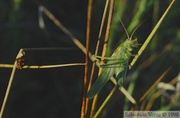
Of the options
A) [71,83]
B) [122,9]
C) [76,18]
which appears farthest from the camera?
[76,18]

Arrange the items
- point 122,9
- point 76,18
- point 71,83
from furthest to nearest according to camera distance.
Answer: point 76,18, point 71,83, point 122,9

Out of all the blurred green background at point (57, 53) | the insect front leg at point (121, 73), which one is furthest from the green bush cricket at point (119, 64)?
the blurred green background at point (57, 53)

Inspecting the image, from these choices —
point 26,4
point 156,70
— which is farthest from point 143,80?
point 26,4

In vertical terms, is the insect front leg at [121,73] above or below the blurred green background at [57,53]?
below

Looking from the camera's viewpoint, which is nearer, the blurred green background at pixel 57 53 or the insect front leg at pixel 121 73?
the insect front leg at pixel 121 73

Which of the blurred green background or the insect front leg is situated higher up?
the blurred green background

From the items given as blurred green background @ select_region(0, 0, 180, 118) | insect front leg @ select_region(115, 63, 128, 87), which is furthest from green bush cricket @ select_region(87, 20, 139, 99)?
blurred green background @ select_region(0, 0, 180, 118)

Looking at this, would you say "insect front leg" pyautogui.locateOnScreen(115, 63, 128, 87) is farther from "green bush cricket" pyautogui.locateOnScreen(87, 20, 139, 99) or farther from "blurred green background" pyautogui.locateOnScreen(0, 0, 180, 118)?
"blurred green background" pyautogui.locateOnScreen(0, 0, 180, 118)

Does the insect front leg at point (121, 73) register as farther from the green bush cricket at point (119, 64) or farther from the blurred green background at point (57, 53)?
the blurred green background at point (57, 53)

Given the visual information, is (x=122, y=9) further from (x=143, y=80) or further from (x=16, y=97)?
(x=16, y=97)
